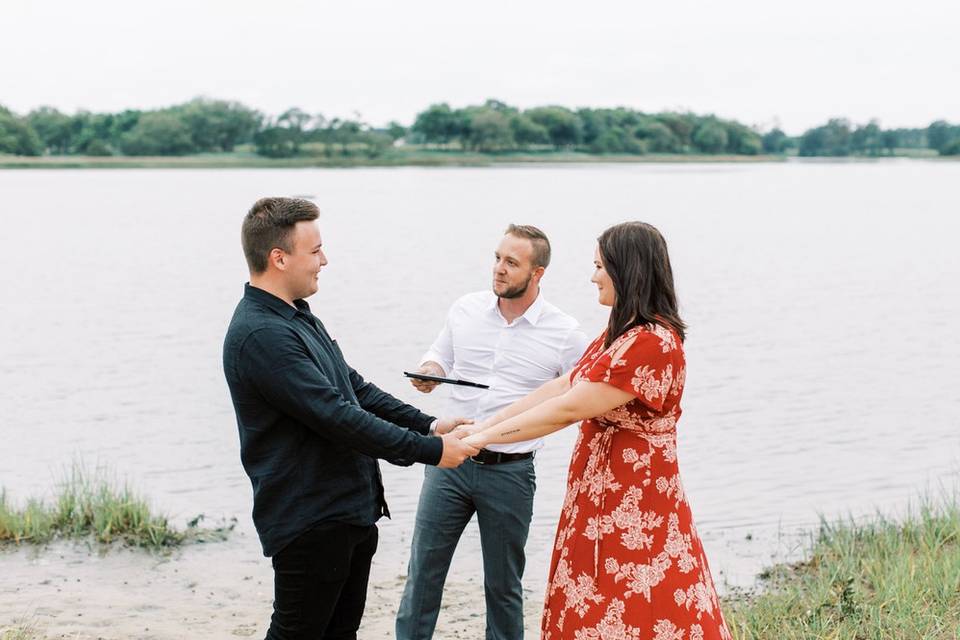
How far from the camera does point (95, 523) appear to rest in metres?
9.20

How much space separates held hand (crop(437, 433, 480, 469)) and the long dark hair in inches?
30.9

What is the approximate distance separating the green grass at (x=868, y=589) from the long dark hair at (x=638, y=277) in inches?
93.2

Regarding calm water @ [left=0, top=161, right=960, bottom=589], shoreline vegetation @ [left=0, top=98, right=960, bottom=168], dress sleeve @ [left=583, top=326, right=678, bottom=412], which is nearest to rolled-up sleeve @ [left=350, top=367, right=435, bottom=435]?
dress sleeve @ [left=583, top=326, right=678, bottom=412]

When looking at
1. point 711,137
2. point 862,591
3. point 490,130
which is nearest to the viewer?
point 862,591

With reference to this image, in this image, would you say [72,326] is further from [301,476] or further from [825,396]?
[301,476]

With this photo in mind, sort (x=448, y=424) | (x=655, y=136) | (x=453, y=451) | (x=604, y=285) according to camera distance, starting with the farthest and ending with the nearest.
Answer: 1. (x=655, y=136)
2. (x=448, y=424)
3. (x=453, y=451)
4. (x=604, y=285)

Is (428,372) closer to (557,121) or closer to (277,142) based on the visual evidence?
(277,142)

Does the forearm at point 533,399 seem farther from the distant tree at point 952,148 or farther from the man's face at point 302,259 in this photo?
the distant tree at point 952,148

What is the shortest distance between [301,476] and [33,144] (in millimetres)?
119154

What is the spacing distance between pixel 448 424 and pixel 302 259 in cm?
133

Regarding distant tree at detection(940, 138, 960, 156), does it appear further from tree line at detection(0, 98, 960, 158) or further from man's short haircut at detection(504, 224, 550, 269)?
man's short haircut at detection(504, 224, 550, 269)

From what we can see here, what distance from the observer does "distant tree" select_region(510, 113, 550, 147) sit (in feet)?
388

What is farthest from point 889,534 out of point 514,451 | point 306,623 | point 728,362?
point 728,362

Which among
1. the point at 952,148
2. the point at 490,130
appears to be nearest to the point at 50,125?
the point at 490,130
